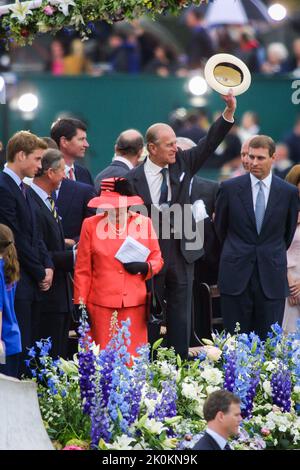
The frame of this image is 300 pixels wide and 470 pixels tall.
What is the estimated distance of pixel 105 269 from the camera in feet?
33.2

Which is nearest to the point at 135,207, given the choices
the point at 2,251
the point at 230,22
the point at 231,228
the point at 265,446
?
the point at 231,228

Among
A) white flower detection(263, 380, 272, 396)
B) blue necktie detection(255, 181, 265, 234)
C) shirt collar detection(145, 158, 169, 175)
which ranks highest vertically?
shirt collar detection(145, 158, 169, 175)

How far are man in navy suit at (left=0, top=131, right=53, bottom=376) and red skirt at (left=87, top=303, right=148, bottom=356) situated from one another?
1.50 feet

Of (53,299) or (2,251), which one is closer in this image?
(2,251)

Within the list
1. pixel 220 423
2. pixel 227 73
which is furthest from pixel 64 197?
pixel 220 423

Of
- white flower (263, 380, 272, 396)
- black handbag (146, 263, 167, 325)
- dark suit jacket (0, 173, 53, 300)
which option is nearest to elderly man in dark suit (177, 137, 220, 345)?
black handbag (146, 263, 167, 325)

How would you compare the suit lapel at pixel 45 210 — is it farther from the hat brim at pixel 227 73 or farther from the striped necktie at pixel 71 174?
the hat brim at pixel 227 73

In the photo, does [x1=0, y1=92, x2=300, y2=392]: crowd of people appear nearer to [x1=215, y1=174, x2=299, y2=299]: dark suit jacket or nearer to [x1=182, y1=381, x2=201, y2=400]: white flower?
[x1=215, y1=174, x2=299, y2=299]: dark suit jacket

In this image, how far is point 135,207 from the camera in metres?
10.8

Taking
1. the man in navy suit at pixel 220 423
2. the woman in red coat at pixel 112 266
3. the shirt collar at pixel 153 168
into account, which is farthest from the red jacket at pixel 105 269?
the man in navy suit at pixel 220 423

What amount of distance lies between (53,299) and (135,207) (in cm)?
104

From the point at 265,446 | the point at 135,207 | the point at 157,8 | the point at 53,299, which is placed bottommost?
the point at 265,446

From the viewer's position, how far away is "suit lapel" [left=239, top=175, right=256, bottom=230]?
11.2m
